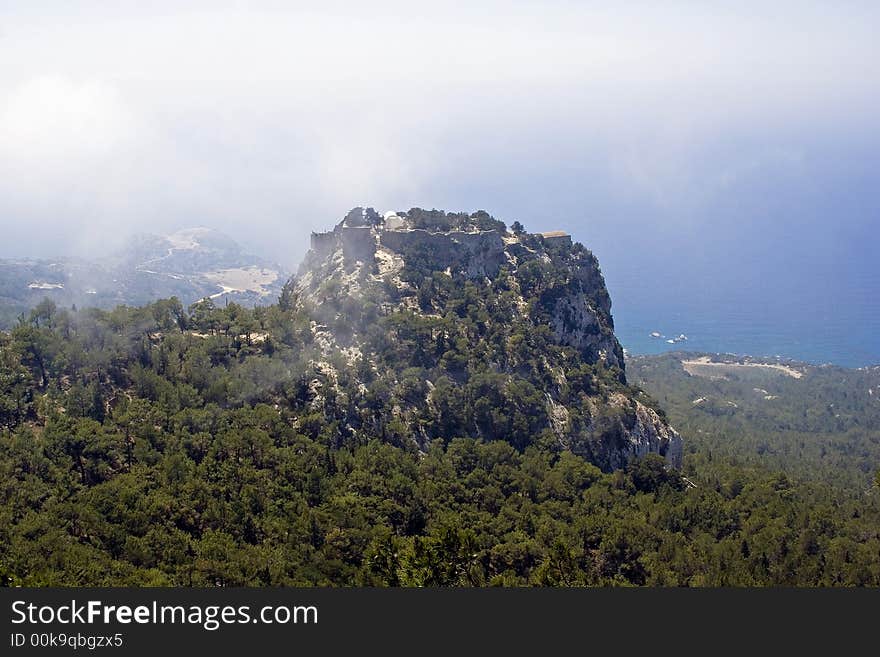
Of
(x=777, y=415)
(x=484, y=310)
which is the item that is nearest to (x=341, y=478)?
(x=484, y=310)

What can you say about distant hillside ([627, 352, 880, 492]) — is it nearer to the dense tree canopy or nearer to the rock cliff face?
the rock cliff face

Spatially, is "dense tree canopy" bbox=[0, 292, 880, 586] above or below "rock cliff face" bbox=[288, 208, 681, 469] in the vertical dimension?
below

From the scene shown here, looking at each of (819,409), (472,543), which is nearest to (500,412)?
(472,543)

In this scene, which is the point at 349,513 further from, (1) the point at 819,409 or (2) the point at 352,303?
(1) the point at 819,409

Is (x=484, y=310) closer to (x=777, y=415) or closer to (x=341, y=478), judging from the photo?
(x=341, y=478)

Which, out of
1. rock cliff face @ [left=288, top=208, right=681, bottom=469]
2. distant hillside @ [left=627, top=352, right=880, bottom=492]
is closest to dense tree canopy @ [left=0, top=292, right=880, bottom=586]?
rock cliff face @ [left=288, top=208, right=681, bottom=469]

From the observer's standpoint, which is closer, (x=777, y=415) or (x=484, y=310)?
(x=484, y=310)

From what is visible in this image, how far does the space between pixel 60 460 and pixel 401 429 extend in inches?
1245

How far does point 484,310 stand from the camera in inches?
3477

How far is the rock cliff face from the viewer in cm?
7694

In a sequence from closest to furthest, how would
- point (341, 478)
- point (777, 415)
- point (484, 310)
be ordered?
point (341, 478) < point (484, 310) < point (777, 415)

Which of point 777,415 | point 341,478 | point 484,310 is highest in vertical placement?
point 484,310

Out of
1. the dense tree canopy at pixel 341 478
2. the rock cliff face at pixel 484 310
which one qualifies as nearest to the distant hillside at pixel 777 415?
the rock cliff face at pixel 484 310

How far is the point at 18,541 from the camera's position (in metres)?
39.1
